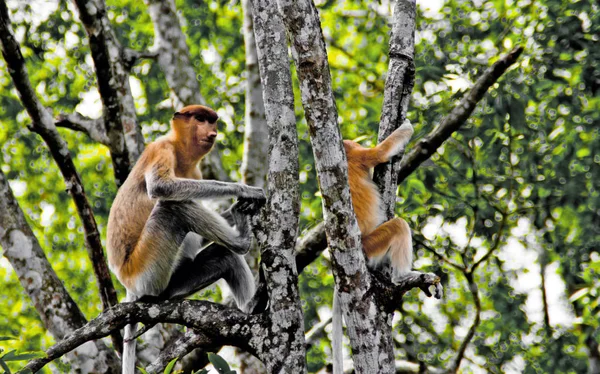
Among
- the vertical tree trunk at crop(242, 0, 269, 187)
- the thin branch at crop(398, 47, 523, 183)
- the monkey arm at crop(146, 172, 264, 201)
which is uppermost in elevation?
the vertical tree trunk at crop(242, 0, 269, 187)

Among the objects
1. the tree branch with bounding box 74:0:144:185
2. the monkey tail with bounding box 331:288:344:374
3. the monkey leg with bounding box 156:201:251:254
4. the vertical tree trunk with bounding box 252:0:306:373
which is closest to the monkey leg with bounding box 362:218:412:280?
the monkey tail with bounding box 331:288:344:374

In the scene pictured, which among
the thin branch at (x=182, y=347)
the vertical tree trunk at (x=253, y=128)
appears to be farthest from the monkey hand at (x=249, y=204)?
the vertical tree trunk at (x=253, y=128)

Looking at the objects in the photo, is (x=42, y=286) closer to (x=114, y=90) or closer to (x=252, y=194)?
(x=114, y=90)

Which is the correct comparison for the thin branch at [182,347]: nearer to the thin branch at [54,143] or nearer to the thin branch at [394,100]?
the thin branch at [394,100]

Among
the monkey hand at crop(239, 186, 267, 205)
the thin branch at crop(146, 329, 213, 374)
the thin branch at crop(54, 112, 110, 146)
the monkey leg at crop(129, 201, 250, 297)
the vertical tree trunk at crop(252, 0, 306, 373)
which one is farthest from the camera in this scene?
the thin branch at crop(54, 112, 110, 146)

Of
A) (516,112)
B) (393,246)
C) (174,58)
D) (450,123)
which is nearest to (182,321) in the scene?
(393,246)

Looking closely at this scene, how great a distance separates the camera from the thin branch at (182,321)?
3.00 m

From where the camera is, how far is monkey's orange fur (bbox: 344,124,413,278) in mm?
4012

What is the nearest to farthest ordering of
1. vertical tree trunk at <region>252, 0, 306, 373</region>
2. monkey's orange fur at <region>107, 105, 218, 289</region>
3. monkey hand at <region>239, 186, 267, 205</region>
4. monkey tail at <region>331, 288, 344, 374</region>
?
vertical tree trunk at <region>252, 0, 306, 373</region> → monkey tail at <region>331, 288, 344, 374</region> → monkey hand at <region>239, 186, 267, 205</region> → monkey's orange fur at <region>107, 105, 218, 289</region>

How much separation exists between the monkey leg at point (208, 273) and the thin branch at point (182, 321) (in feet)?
3.60

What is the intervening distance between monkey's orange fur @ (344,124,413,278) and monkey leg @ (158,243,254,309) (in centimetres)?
81

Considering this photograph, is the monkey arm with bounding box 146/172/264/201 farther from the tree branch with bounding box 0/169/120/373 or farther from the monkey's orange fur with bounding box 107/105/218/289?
the tree branch with bounding box 0/169/120/373

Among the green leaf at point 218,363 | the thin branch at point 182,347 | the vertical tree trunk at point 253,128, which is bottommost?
the green leaf at point 218,363

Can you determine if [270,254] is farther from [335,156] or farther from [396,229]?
[396,229]
